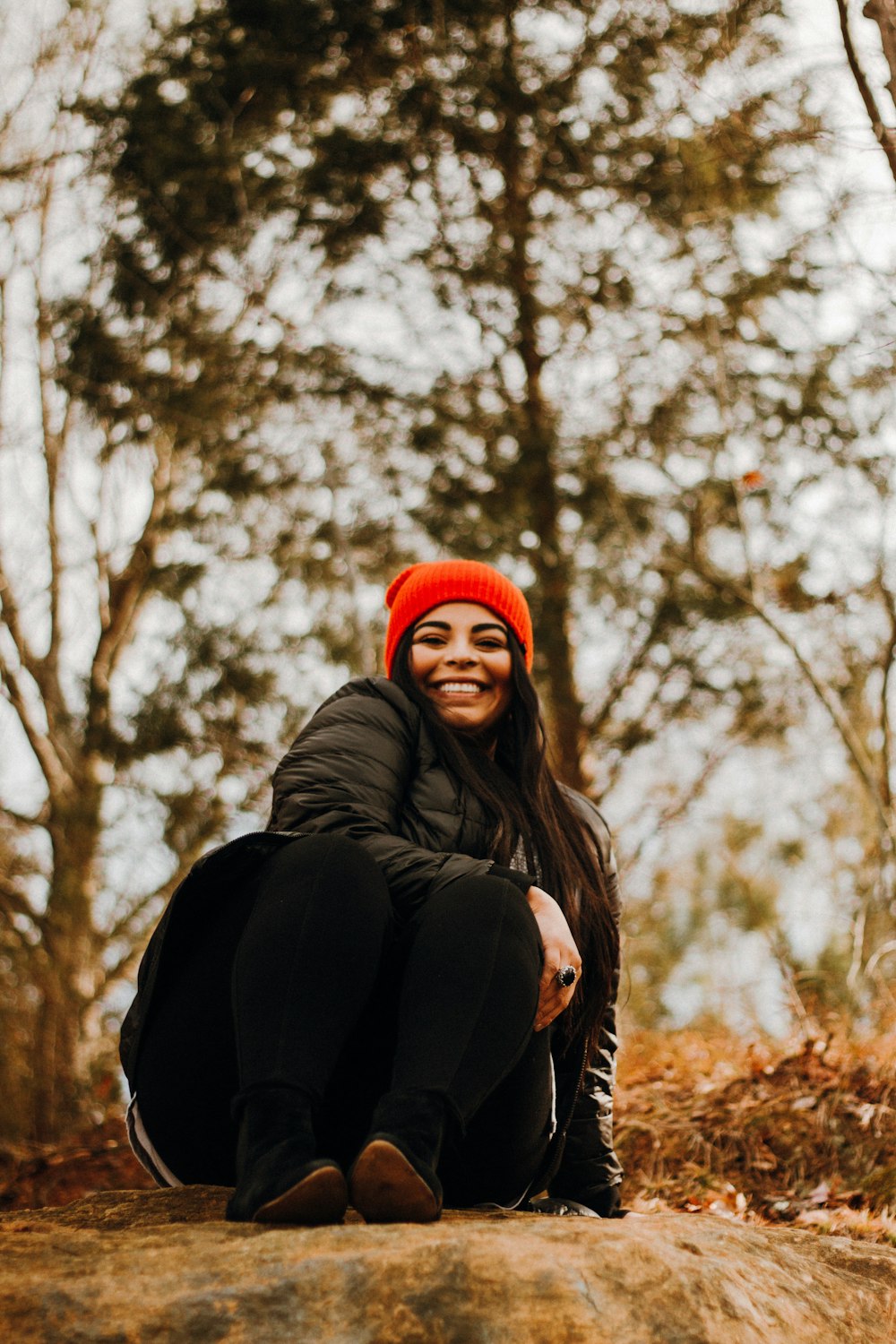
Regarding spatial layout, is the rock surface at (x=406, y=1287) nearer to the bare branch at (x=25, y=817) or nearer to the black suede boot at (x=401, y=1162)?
the black suede boot at (x=401, y=1162)

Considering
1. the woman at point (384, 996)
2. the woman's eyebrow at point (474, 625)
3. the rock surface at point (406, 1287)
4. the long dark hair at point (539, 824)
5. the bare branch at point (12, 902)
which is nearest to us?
the rock surface at point (406, 1287)

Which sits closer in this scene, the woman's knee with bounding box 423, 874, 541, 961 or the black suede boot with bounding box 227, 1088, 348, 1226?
the black suede boot with bounding box 227, 1088, 348, 1226

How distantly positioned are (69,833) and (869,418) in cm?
646

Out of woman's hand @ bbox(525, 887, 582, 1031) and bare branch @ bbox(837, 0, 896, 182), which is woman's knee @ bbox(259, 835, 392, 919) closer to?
woman's hand @ bbox(525, 887, 582, 1031)

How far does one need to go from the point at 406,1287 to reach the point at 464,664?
1.50 metres

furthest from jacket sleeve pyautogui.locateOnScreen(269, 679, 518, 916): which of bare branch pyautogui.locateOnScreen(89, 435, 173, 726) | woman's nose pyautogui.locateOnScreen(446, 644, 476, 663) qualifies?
bare branch pyautogui.locateOnScreen(89, 435, 173, 726)

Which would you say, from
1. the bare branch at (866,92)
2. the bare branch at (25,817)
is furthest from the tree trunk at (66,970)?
the bare branch at (866,92)

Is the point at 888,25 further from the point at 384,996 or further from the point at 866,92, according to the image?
the point at 384,996

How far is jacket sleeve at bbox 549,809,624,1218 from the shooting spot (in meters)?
2.28

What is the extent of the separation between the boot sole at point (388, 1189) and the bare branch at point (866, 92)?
251 centimetres

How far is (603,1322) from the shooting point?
1.36 metres

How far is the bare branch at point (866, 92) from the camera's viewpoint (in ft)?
9.01

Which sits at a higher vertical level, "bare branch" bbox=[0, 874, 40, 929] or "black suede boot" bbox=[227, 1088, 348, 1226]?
"bare branch" bbox=[0, 874, 40, 929]

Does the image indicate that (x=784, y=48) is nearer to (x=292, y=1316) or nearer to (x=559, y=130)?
(x=559, y=130)
